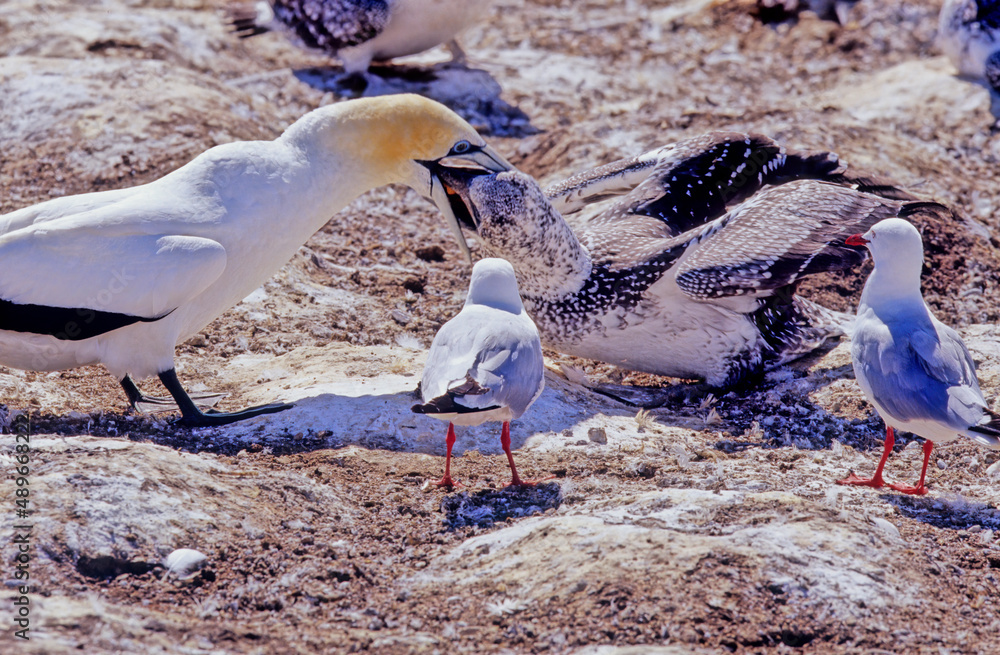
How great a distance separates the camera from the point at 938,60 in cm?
1242

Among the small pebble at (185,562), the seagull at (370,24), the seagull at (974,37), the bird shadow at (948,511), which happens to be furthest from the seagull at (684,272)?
the seagull at (370,24)

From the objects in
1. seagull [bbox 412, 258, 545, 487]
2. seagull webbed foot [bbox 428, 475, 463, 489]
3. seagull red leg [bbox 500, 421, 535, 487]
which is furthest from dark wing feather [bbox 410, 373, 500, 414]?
seagull webbed foot [bbox 428, 475, 463, 489]

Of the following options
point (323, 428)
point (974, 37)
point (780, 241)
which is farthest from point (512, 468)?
point (974, 37)

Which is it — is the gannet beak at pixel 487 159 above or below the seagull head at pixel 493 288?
above

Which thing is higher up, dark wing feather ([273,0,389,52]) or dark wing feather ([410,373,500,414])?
dark wing feather ([273,0,389,52])

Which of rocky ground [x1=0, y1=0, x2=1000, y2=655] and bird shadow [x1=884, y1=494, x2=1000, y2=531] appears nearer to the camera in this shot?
rocky ground [x1=0, y1=0, x2=1000, y2=655]

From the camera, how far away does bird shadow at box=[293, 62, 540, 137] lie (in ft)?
36.4

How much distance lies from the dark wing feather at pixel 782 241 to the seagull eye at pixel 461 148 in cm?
143

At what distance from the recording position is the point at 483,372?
4840 mm

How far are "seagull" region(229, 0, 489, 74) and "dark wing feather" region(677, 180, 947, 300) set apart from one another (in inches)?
209

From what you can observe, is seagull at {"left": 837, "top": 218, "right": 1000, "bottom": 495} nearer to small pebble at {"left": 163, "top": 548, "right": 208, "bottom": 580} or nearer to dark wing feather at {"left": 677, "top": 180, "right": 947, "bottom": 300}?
dark wing feather at {"left": 677, "top": 180, "right": 947, "bottom": 300}

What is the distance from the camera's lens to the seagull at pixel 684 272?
6520 mm

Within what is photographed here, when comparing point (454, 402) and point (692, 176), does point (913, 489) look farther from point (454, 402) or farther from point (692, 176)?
point (692, 176)

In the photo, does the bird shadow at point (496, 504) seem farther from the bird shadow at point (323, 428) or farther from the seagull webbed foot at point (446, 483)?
the bird shadow at point (323, 428)
